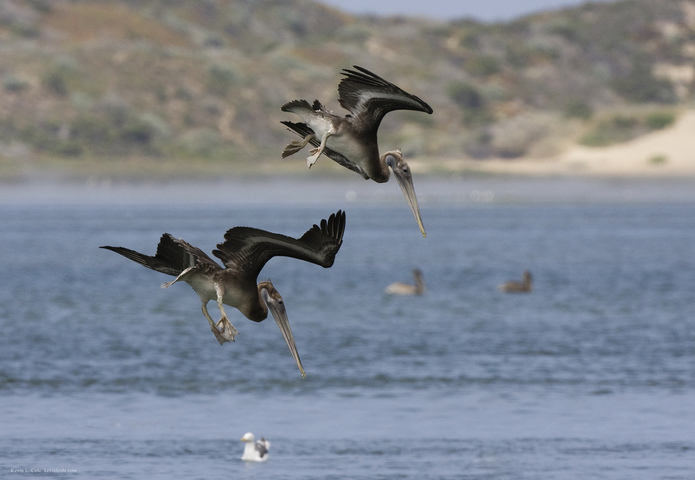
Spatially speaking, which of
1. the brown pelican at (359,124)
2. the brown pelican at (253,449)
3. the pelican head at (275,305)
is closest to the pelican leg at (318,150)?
the brown pelican at (359,124)

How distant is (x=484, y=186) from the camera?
12056cm

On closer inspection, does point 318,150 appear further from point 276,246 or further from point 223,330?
point 223,330

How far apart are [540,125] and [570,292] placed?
2623 inches

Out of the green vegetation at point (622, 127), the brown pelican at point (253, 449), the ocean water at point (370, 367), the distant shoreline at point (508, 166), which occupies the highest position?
the green vegetation at point (622, 127)

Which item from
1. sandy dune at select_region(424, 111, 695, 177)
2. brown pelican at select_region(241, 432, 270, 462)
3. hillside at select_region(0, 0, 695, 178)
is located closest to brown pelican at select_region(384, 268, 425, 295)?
brown pelican at select_region(241, 432, 270, 462)

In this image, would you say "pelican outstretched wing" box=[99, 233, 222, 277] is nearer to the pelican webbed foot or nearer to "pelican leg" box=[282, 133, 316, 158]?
the pelican webbed foot

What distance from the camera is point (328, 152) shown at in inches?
387

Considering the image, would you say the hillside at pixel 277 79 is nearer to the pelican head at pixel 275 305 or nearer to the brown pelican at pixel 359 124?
the pelican head at pixel 275 305

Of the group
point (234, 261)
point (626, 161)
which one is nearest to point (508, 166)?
point (626, 161)

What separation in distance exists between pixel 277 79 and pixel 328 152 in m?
118

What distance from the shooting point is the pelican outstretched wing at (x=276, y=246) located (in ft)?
30.1

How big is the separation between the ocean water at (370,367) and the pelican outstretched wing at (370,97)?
13.0m

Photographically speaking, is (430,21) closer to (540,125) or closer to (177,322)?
(540,125)

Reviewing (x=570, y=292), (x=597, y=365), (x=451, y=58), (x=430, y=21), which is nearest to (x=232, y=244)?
(x=597, y=365)
